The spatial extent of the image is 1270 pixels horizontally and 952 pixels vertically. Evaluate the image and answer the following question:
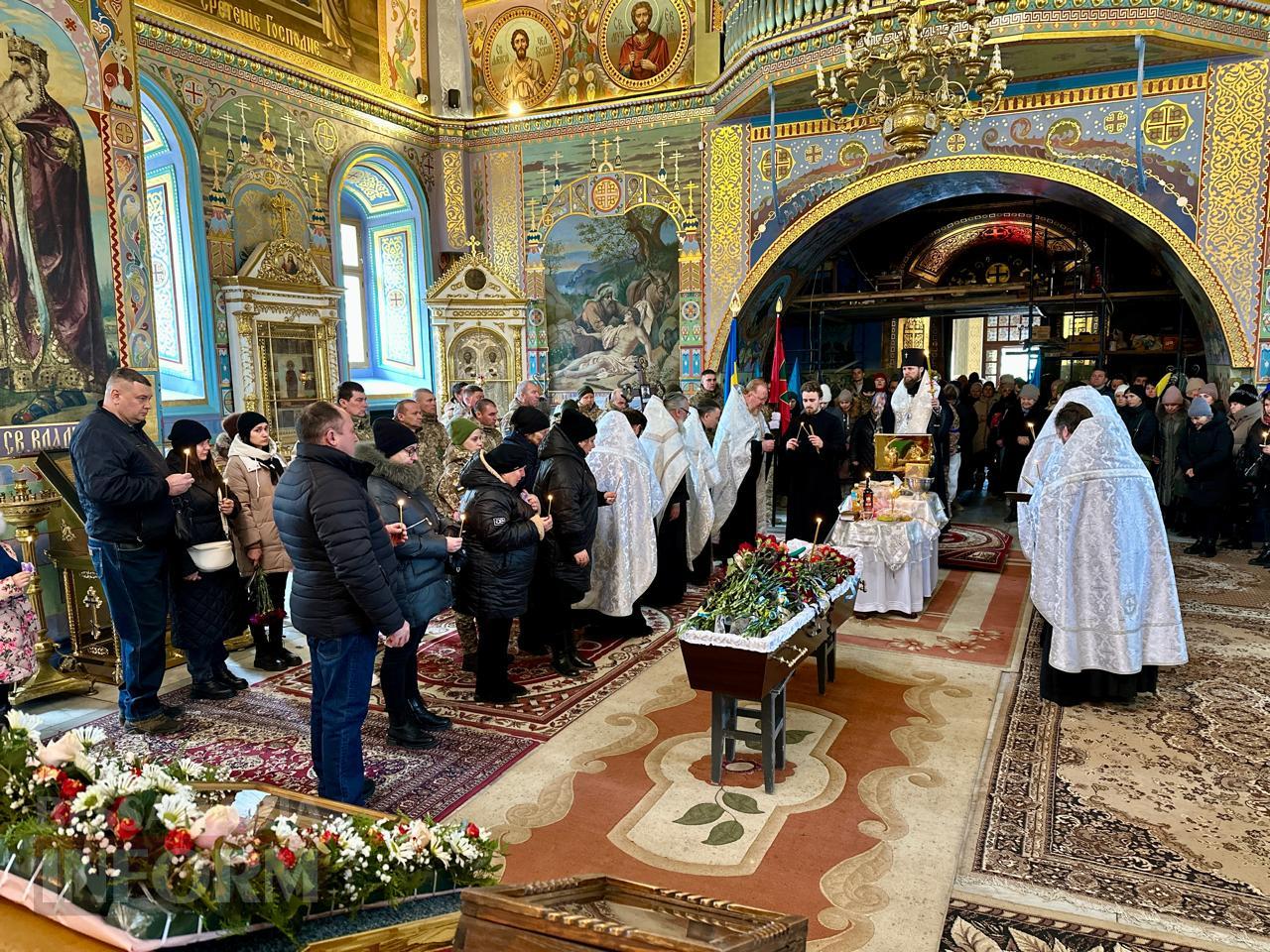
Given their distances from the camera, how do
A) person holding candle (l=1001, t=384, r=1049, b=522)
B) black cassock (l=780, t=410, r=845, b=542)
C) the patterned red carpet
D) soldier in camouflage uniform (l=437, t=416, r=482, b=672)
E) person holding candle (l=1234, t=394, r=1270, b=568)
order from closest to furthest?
1. the patterned red carpet
2. soldier in camouflage uniform (l=437, t=416, r=482, b=672)
3. black cassock (l=780, t=410, r=845, b=542)
4. person holding candle (l=1234, t=394, r=1270, b=568)
5. person holding candle (l=1001, t=384, r=1049, b=522)

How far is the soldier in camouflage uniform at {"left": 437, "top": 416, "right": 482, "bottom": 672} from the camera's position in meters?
5.51

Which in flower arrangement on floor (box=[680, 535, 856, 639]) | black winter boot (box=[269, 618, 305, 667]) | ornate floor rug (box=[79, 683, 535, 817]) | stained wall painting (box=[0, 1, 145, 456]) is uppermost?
stained wall painting (box=[0, 1, 145, 456])

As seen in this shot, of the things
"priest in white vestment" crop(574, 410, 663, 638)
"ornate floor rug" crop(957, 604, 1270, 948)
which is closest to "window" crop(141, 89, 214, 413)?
"priest in white vestment" crop(574, 410, 663, 638)

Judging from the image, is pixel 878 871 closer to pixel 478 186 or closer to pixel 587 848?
pixel 587 848

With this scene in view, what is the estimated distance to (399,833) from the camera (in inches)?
71.2

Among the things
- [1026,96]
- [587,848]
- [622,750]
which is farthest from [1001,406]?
[587,848]

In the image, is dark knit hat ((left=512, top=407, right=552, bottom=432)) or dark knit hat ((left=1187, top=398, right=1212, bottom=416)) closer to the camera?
dark knit hat ((left=512, top=407, right=552, bottom=432))

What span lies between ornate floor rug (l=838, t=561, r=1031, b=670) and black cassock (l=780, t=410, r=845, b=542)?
124 cm

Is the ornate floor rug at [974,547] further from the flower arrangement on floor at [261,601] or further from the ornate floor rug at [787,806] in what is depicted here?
the flower arrangement on floor at [261,601]

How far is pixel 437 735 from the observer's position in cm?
Result: 439

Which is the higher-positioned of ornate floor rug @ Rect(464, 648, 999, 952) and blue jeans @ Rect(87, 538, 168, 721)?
blue jeans @ Rect(87, 538, 168, 721)

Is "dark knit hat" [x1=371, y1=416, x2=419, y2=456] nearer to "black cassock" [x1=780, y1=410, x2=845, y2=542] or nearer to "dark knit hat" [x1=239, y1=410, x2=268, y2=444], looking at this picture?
"dark knit hat" [x1=239, y1=410, x2=268, y2=444]

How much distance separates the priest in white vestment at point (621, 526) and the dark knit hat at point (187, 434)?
7.77ft

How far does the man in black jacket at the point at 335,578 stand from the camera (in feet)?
10.2
